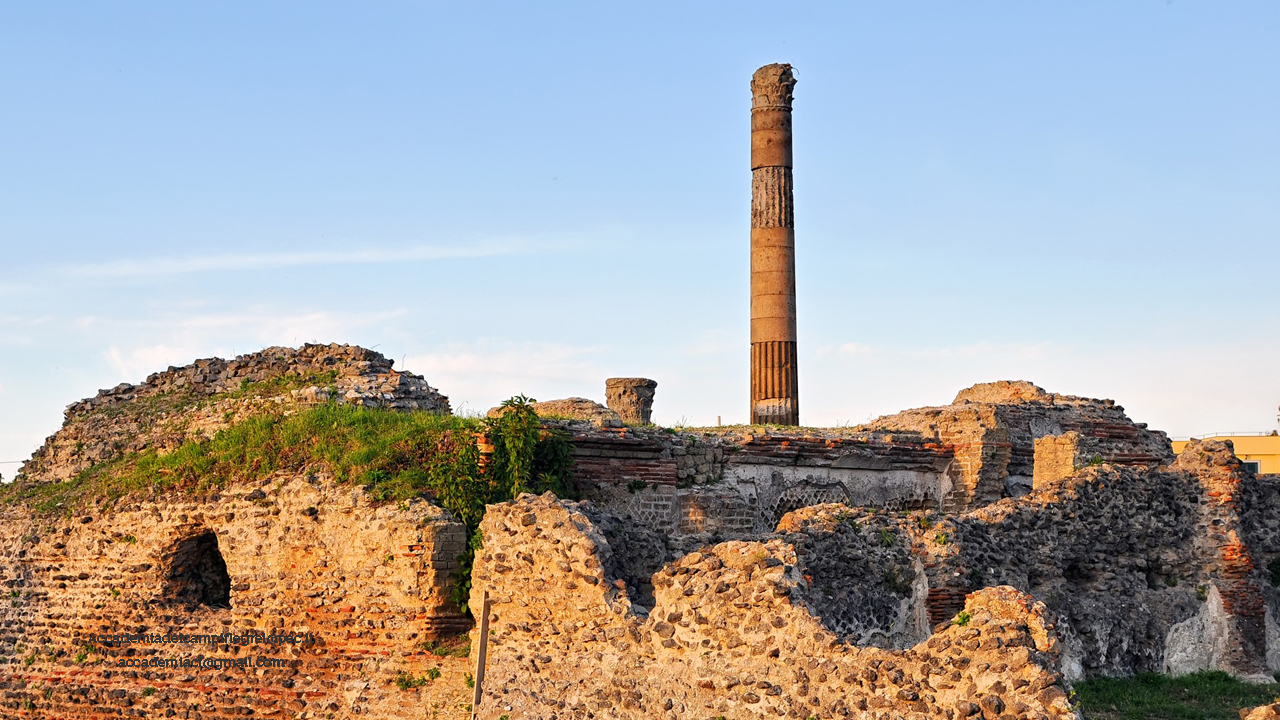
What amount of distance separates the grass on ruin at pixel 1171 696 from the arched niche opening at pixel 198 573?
6820 millimetres

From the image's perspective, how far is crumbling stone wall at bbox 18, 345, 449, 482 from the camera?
41.5 feet

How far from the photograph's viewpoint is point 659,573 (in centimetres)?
855

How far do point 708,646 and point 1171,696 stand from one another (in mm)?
5208

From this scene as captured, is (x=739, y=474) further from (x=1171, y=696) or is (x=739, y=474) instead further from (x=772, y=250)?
(x=772, y=250)

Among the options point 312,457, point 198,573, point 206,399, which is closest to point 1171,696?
point 312,457

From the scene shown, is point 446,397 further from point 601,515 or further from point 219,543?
point 601,515

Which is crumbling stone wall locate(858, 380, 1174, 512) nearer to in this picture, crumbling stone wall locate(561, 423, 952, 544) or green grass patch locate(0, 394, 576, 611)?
crumbling stone wall locate(561, 423, 952, 544)

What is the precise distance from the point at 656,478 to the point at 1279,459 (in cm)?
Result: 3055

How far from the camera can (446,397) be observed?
42.4ft

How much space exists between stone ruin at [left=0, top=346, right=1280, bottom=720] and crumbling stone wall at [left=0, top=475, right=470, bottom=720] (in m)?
0.02

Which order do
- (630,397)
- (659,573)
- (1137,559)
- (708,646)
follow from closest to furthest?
(708,646) → (659,573) → (1137,559) → (630,397)

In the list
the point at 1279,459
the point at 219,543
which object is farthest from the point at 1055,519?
the point at 1279,459

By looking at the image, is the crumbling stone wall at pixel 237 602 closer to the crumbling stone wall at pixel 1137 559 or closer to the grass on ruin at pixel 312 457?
the grass on ruin at pixel 312 457

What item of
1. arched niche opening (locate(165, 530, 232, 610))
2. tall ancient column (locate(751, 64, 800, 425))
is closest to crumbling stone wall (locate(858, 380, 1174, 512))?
tall ancient column (locate(751, 64, 800, 425))
